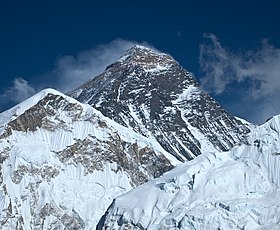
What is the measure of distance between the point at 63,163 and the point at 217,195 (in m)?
56.7

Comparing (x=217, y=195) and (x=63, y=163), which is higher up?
(x=63, y=163)

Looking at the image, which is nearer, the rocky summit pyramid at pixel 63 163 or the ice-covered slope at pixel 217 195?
the ice-covered slope at pixel 217 195

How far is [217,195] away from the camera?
10756 centimetres

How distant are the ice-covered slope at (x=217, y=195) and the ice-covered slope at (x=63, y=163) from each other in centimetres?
3409

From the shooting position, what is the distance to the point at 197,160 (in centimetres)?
11781

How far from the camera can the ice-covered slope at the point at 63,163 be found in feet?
488

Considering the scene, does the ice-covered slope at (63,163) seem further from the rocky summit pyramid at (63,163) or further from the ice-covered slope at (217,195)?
the ice-covered slope at (217,195)

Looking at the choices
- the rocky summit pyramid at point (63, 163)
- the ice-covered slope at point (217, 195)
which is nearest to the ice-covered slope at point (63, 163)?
the rocky summit pyramid at point (63, 163)

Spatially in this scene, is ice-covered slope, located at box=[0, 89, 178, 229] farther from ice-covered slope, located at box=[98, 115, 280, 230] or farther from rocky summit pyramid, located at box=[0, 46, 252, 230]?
ice-covered slope, located at box=[98, 115, 280, 230]

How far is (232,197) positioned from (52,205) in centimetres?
5073

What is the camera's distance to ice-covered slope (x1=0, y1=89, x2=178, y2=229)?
148875 mm

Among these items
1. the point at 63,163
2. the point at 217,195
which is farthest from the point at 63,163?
the point at 217,195

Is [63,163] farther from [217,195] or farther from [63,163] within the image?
[217,195]

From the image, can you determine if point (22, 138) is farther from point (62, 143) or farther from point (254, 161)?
point (254, 161)
